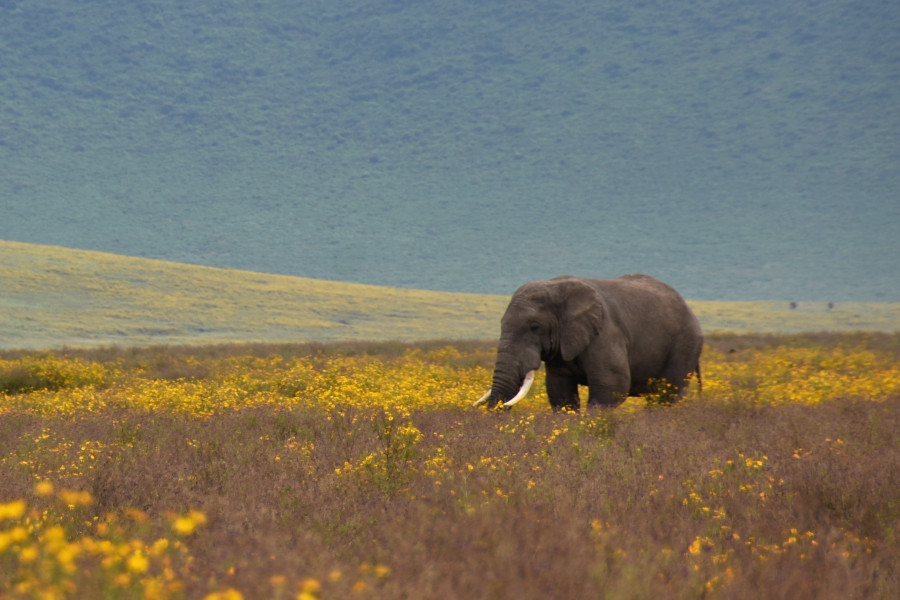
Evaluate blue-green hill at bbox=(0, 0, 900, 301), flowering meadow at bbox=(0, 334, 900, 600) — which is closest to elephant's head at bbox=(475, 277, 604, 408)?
flowering meadow at bbox=(0, 334, 900, 600)

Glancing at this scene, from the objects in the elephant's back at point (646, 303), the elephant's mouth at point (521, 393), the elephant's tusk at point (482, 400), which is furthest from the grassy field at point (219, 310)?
the elephant's mouth at point (521, 393)

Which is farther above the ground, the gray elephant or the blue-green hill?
the blue-green hill

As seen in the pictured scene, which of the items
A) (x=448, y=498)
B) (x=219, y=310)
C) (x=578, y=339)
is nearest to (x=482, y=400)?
(x=578, y=339)

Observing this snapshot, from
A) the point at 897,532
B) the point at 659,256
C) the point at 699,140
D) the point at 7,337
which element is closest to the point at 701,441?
the point at 897,532

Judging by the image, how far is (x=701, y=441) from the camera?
1025 cm

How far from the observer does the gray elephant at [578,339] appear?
511 inches

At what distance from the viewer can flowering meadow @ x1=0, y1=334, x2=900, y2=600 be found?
4.97 metres

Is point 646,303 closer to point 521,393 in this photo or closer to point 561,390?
point 561,390

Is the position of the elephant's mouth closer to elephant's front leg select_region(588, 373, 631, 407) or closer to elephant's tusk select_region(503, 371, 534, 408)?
elephant's tusk select_region(503, 371, 534, 408)

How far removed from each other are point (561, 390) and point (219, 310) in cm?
5879

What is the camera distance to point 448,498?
7250mm

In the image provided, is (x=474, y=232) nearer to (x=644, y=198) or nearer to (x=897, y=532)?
(x=644, y=198)

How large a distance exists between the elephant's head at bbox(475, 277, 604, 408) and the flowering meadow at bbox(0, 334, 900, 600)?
1.55 ft

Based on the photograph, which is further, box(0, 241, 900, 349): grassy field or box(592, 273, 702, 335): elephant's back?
box(0, 241, 900, 349): grassy field
